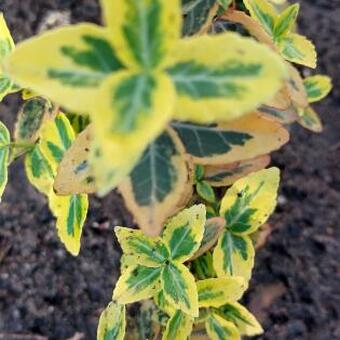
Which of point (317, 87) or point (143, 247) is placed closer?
point (143, 247)

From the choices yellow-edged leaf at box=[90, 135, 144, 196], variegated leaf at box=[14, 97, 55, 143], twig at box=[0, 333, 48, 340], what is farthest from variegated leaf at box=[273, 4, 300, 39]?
twig at box=[0, 333, 48, 340]

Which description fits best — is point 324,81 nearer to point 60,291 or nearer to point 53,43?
point 60,291

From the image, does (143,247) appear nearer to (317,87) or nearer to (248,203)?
(248,203)

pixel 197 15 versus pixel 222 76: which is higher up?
pixel 222 76

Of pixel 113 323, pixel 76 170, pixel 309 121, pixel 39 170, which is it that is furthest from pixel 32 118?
pixel 309 121

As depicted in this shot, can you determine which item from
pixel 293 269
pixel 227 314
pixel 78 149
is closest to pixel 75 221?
pixel 78 149

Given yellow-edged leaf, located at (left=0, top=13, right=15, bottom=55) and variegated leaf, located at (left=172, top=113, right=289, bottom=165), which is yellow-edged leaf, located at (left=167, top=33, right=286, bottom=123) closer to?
variegated leaf, located at (left=172, top=113, right=289, bottom=165)

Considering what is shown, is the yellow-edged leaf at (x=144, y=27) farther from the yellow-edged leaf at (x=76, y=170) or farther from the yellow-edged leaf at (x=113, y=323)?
the yellow-edged leaf at (x=113, y=323)

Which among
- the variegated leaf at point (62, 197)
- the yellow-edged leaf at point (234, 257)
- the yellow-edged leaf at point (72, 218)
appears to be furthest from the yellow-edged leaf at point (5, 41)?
the yellow-edged leaf at point (234, 257)
